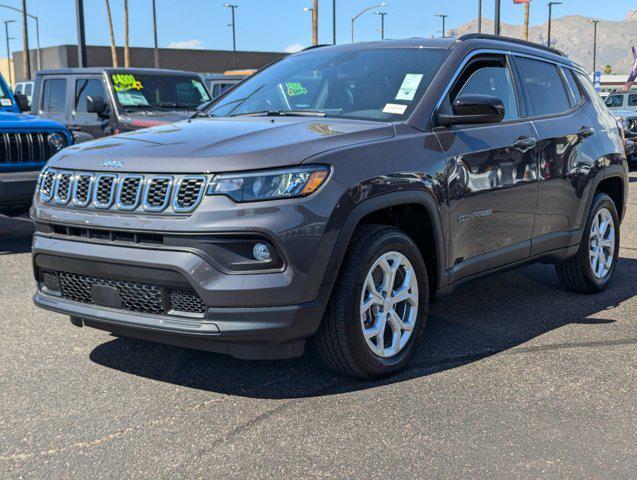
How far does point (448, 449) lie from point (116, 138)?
93.1 inches

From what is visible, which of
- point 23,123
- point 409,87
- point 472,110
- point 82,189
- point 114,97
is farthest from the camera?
point 114,97

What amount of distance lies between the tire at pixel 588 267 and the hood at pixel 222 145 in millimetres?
2388

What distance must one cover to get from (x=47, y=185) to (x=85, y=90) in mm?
7466

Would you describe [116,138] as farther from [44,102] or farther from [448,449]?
[44,102]

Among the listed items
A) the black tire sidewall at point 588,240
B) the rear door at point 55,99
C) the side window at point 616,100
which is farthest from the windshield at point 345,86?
the side window at point 616,100

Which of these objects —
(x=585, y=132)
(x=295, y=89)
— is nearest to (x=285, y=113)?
(x=295, y=89)

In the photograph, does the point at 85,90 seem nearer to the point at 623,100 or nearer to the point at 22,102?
the point at 22,102

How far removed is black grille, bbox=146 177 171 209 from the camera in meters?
3.57

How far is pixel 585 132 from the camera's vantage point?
5809 mm

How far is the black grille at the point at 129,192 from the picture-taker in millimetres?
3651

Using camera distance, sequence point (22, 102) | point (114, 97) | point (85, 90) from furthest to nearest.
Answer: point (85, 90)
point (114, 97)
point (22, 102)

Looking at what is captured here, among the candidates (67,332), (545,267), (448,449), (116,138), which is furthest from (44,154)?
(448,449)

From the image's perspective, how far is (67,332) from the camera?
194 inches

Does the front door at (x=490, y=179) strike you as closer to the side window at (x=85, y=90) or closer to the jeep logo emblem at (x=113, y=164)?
the jeep logo emblem at (x=113, y=164)
